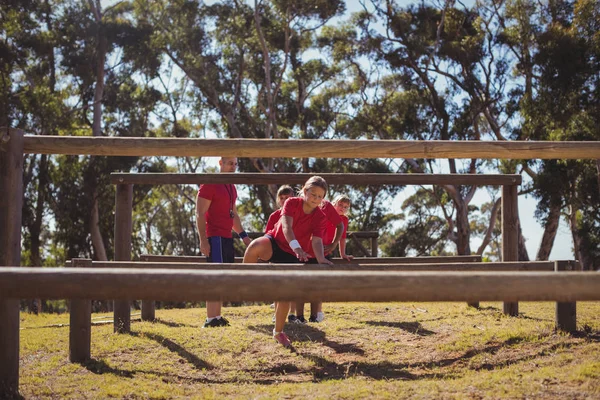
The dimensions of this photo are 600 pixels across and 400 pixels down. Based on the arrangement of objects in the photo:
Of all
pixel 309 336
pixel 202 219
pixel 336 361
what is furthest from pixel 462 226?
pixel 336 361

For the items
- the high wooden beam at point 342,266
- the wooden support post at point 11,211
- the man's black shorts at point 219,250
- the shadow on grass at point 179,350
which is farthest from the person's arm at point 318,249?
the wooden support post at point 11,211

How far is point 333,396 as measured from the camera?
3748mm

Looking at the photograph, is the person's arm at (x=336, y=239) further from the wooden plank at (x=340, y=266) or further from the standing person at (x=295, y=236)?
the wooden plank at (x=340, y=266)

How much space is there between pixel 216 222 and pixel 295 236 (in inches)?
54.8

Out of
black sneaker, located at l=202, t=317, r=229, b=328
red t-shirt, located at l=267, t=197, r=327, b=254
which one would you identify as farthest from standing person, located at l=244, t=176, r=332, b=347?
black sneaker, located at l=202, t=317, r=229, b=328

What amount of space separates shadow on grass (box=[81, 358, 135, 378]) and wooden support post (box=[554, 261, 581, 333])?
3376mm

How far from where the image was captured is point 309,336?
19.1ft

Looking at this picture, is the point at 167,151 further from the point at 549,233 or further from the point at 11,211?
the point at 549,233

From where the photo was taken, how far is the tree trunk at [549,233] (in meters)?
21.2

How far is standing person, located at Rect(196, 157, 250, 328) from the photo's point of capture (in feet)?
21.5

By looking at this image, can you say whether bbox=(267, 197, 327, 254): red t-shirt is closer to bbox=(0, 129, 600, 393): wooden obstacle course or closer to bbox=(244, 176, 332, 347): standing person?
bbox=(244, 176, 332, 347): standing person

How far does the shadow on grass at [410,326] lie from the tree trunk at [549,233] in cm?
1593

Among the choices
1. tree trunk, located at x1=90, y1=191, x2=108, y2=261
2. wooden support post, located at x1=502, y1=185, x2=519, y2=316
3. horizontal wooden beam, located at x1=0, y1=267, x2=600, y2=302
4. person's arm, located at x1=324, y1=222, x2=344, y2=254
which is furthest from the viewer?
tree trunk, located at x1=90, y1=191, x2=108, y2=261

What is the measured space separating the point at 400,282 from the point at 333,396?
1256mm
